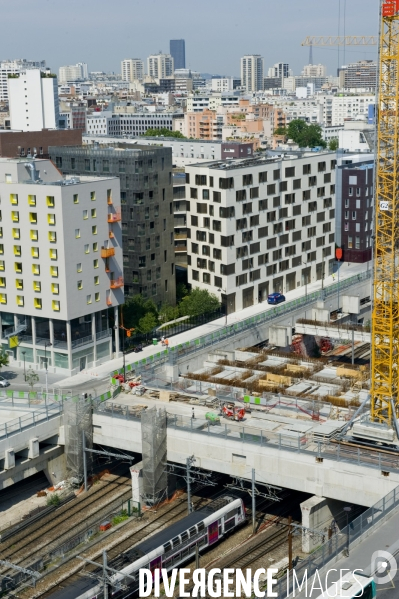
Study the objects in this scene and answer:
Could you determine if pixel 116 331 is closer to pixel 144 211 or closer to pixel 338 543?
pixel 144 211

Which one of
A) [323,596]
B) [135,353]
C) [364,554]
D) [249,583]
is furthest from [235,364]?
[323,596]

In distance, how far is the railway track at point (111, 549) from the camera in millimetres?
47938

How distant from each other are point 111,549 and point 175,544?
18.7 feet

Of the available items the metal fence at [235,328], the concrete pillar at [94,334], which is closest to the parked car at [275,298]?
the metal fence at [235,328]

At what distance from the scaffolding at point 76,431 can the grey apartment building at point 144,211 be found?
1171 inches

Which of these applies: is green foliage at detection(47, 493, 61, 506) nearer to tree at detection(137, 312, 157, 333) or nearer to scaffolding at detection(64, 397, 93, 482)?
scaffolding at detection(64, 397, 93, 482)

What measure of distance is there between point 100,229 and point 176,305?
19873 millimetres

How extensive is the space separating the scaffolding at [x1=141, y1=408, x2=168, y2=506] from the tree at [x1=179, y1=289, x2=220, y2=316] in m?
34.2

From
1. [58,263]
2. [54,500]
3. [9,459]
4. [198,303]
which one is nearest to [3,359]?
[58,263]

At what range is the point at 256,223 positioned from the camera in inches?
3846

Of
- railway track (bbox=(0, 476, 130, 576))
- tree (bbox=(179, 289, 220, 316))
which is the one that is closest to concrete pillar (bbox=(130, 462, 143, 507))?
railway track (bbox=(0, 476, 130, 576))

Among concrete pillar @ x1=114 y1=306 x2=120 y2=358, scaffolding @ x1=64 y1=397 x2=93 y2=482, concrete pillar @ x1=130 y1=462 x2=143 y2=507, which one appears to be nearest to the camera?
concrete pillar @ x1=130 y1=462 x2=143 y2=507

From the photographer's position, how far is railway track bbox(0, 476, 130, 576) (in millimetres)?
52594

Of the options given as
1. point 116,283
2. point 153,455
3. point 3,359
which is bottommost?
point 153,455
